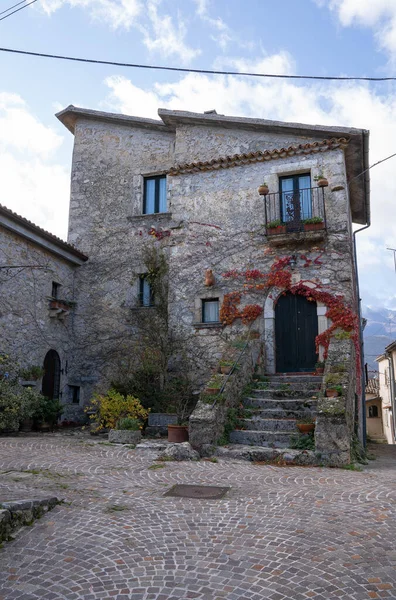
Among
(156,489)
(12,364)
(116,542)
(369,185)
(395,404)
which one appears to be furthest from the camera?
(395,404)

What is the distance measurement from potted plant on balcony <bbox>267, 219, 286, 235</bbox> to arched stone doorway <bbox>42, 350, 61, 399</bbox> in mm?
7017

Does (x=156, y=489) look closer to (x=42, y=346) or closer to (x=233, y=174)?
(x=42, y=346)

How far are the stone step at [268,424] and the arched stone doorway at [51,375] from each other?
6.67 meters

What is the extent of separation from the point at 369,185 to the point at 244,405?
7.87 meters

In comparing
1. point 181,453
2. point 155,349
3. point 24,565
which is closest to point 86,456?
point 181,453

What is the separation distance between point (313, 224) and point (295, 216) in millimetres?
650

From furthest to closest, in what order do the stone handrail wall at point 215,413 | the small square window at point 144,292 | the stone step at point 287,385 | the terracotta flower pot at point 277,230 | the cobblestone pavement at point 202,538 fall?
the small square window at point 144,292 → the terracotta flower pot at point 277,230 → the stone step at point 287,385 → the stone handrail wall at point 215,413 → the cobblestone pavement at point 202,538

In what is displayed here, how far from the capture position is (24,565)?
11.7 feet

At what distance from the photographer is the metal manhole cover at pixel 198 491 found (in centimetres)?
534

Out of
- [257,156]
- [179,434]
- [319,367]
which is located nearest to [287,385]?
[319,367]

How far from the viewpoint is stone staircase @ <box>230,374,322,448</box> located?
8.41m

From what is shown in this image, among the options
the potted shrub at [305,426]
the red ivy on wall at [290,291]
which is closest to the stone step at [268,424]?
the potted shrub at [305,426]

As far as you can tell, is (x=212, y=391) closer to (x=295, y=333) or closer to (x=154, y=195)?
(x=295, y=333)

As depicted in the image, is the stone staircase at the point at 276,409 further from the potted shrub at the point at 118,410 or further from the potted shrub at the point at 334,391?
the potted shrub at the point at 118,410
